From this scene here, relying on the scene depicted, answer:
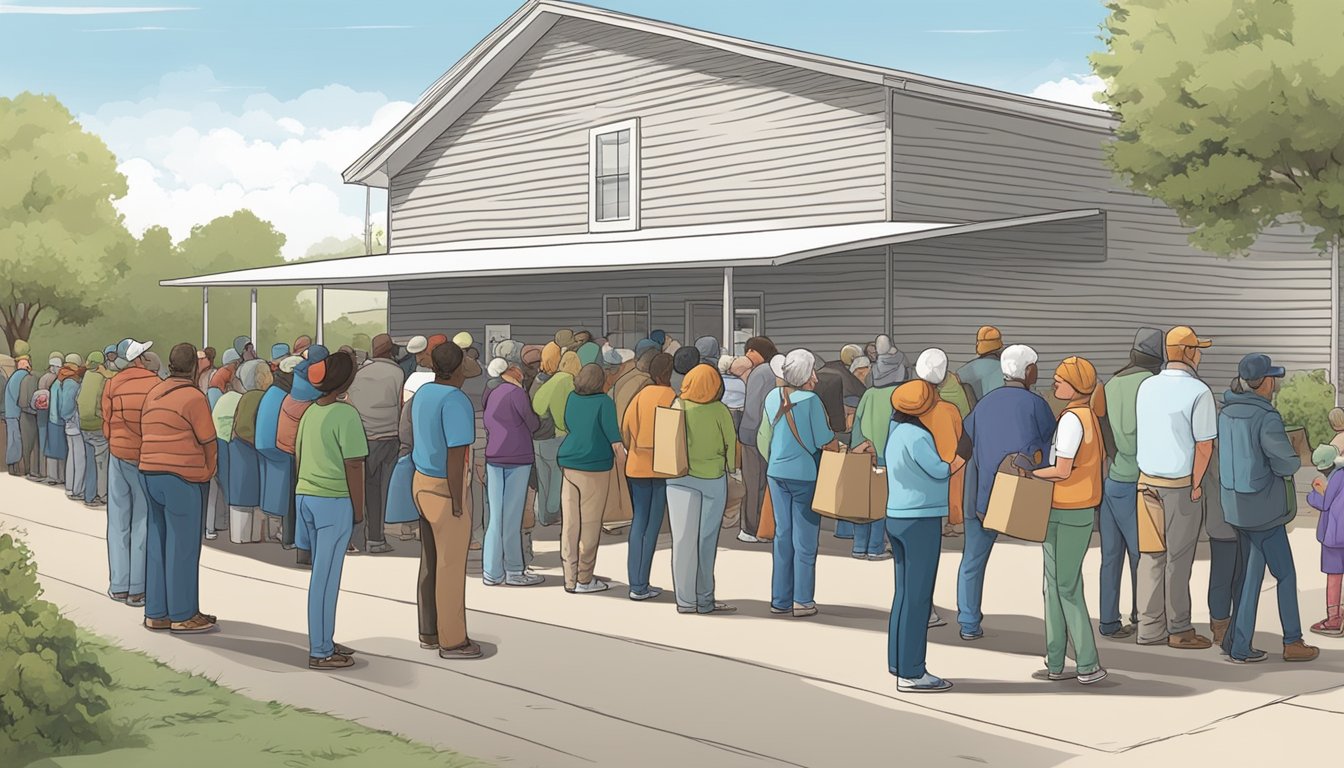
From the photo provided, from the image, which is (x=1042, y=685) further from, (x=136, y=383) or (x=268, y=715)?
(x=136, y=383)

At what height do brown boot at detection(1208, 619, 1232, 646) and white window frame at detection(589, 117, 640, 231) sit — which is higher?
white window frame at detection(589, 117, 640, 231)

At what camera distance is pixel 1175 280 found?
23109 millimetres

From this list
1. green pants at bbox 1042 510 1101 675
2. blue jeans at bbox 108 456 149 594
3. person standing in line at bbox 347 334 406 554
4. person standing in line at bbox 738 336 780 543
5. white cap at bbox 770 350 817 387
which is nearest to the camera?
green pants at bbox 1042 510 1101 675

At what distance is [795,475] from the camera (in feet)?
32.6

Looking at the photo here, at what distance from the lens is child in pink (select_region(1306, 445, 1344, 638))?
9.38 meters

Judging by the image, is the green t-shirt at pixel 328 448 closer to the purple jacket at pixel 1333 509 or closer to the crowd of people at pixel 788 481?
the crowd of people at pixel 788 481

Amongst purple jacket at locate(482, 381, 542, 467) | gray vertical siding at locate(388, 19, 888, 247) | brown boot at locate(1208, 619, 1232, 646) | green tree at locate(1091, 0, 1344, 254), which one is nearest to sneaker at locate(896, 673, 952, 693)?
brown boot at locate(1208, 619, 1232, 646)

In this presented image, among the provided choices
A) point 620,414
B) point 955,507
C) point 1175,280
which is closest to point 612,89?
point 1175,280

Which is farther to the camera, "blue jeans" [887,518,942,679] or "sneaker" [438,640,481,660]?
"sneaker" [438,640,481,660]

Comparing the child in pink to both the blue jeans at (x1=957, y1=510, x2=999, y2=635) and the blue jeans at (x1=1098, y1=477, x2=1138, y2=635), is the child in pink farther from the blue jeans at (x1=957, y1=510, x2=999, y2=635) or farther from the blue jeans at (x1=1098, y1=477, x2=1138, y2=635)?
the blue jeans at (x1=957, y1=510, x2=999, y2=635)

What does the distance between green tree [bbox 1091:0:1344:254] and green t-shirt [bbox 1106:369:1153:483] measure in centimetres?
1105

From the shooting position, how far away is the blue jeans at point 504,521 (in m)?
11.1

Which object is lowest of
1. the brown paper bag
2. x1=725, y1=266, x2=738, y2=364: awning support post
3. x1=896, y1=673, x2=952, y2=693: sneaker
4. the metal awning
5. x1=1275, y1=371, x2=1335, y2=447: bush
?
x1=896, y1=673, x2=952, y2=693: sneaker

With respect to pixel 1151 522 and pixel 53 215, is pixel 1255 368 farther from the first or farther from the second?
pixel 53 215
